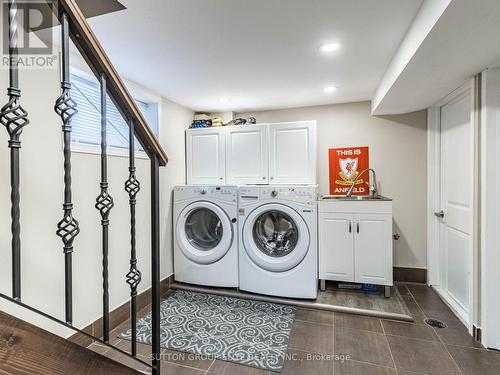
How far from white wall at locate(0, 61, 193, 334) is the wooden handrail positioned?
3.22 feet

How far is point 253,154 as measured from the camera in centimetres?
303

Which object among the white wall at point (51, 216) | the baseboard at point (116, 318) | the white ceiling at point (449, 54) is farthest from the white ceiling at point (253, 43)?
the baseboard at point (116, 318)

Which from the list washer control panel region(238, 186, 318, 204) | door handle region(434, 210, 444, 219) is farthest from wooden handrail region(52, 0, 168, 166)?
door handle region(434, 210, 444, 219)

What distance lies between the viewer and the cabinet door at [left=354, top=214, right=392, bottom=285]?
8.59 feet

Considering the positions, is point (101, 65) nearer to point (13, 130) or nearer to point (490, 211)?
point (13, 130)

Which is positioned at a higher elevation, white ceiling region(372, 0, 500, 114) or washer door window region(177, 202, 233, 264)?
white ceiling region(372, 0, 500, 114)

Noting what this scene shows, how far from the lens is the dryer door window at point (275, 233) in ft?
8.88

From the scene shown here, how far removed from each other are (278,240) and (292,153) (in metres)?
0.96

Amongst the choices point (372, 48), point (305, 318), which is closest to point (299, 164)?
point (372, 48)

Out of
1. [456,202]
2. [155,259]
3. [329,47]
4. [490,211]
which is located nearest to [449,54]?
[329,47]

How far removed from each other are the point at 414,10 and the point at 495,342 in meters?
2.23

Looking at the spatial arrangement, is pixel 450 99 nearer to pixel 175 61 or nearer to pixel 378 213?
pixel 378 213

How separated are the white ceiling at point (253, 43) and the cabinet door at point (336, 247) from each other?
4.41 ft
